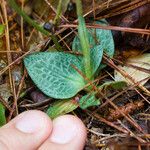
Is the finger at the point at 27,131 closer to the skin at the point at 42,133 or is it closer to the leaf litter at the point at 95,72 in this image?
the skin at the point at 42,133

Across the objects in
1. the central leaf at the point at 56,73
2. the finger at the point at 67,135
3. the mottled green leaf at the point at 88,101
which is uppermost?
the central leaf at the point at 56,73

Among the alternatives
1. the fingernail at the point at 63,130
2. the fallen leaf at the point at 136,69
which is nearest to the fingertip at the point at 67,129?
the fingernail at the point at 63,130

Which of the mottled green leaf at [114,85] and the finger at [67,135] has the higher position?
the mottled green leaf at [114,85]

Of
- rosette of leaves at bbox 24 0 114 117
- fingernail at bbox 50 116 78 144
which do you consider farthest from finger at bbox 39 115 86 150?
rosette of leaves at bbox 24 0 114 117

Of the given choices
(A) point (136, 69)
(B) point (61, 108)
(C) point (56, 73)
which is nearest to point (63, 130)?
(B) point (61, 108)

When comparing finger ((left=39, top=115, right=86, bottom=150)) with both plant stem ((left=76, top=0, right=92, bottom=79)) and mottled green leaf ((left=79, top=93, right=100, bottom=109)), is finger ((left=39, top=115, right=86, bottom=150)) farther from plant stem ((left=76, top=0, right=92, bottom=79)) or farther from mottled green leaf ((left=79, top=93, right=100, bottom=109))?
plant stem ((left=76, top=0, right=92, bottom=79))

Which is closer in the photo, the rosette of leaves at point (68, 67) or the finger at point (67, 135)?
the finger at point (67, 135)

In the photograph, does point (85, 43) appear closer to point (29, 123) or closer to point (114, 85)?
point (114, 85)
